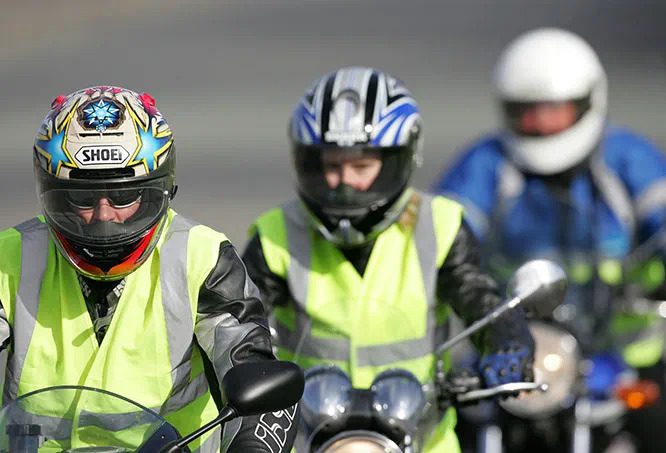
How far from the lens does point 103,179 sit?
570 cm

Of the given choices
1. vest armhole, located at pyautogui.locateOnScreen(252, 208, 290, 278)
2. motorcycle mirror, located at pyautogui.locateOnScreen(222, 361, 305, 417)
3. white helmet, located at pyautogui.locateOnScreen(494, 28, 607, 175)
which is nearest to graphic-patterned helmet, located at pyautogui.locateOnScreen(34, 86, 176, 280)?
motorcycle mirror, located at pyautogui.locateOnScreen(222, 361, 305, 417)

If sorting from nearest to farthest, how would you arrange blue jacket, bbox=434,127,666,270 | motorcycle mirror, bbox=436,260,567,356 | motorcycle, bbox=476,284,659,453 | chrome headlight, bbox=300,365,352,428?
chrome headlight, bbox=300,365,352,428, motorcycle mirror, bbox=436,260,567,356, motorcycle, bbox=476,284,659,453, blue jacket, bbox=434,127,666,270

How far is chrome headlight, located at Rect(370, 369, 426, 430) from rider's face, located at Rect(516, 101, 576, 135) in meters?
4.03

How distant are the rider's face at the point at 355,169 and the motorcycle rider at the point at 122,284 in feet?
5.56

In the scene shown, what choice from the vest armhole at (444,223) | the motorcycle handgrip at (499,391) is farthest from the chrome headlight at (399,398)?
the vest armhole at (444,223)

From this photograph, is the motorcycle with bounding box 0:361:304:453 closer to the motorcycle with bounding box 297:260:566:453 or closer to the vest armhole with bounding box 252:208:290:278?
the motorcycle with bounding box 297:260:566:453

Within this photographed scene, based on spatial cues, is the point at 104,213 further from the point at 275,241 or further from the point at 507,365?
the point at 275,241

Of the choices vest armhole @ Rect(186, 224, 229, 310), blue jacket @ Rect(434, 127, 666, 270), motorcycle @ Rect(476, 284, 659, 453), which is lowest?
motorcycle @ Rect(476, 284, 659, 453)

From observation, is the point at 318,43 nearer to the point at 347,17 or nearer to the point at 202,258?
the point at 347,17

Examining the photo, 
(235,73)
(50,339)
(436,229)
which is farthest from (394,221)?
(235,73)

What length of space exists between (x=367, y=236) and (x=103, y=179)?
6.46 ft

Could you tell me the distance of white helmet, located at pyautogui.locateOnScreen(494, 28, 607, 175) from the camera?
985 centimetres

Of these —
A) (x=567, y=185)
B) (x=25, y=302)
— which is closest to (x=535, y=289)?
(x=25, y=302)

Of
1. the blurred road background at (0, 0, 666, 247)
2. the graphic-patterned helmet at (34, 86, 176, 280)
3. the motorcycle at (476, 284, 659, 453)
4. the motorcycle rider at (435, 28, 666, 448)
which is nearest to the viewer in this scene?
the graphic-patterned helmet at (34, 86, 176, 280)
